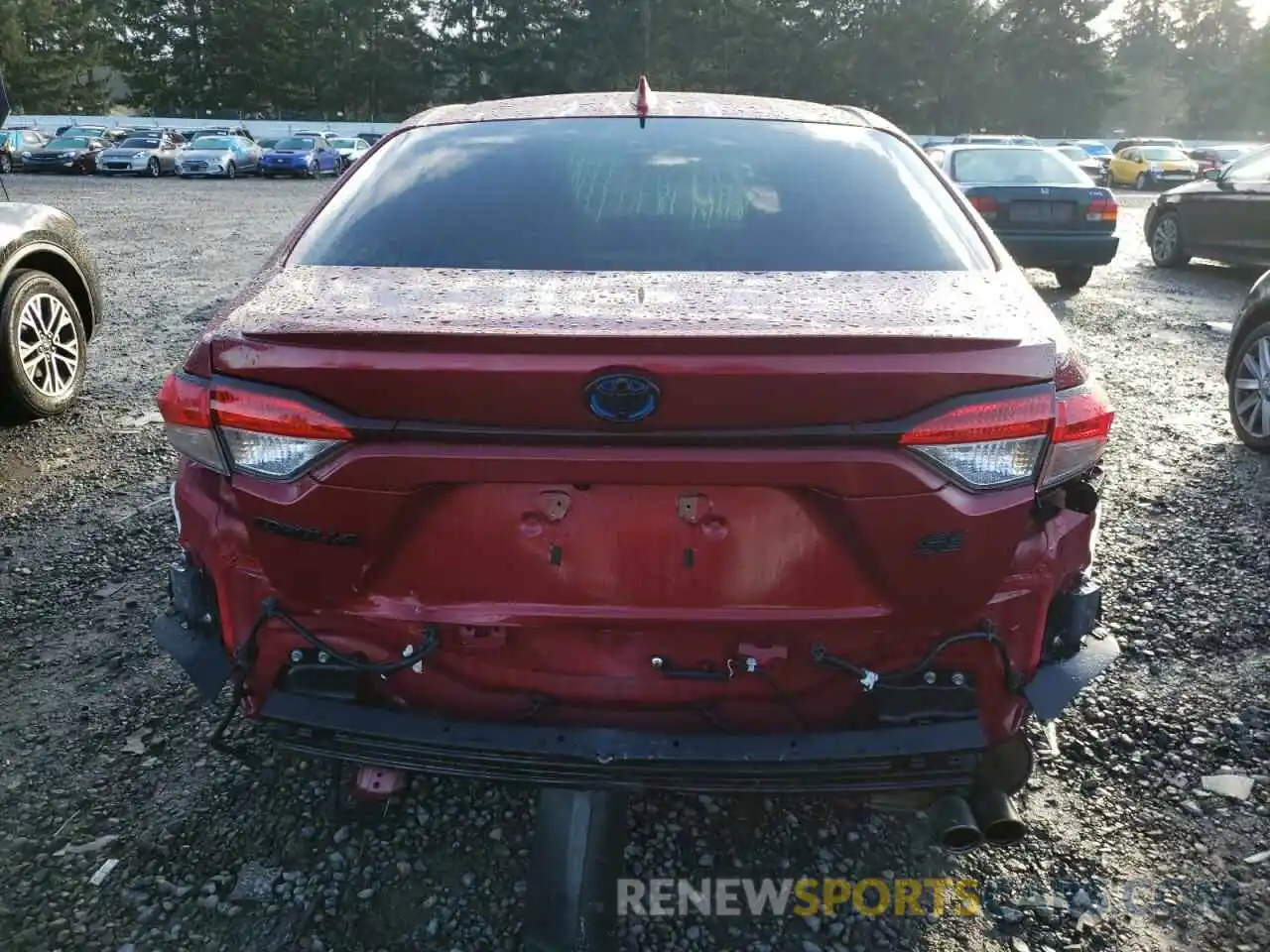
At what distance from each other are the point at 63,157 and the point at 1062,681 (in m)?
36.4

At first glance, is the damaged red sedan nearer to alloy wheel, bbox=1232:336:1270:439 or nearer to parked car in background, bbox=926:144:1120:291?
alloy wheel, bbox=1232:336:1270:439

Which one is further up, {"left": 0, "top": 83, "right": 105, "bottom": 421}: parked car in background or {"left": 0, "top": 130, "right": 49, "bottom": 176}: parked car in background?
{"left": 0, "top": 83, "right": 105, "bottom": 421}: parked car in background

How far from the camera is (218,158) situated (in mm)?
31516

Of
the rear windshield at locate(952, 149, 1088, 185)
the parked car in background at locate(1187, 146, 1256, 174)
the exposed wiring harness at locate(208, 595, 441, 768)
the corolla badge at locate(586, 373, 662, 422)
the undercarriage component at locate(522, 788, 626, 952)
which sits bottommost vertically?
the parked car in background at locate(1187, 146, 1256, 174)

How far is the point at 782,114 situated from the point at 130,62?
73.7m

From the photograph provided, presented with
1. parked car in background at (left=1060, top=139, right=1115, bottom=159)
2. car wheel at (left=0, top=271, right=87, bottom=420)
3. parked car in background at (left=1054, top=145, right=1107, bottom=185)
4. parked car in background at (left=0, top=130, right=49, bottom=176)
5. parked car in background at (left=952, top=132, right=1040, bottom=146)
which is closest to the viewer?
car wheel at (left=0, top=271, right=87, bottom=420)

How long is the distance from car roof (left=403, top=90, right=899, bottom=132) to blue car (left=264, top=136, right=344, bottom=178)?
33.0 m

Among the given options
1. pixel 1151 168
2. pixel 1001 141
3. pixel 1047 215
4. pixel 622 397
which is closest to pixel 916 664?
pixel 622 397

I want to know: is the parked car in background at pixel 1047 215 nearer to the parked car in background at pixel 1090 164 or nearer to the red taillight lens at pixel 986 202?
the red taillight lens at pixel 986 202

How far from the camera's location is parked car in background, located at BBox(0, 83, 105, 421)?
5348 millimetres

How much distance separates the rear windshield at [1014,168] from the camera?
10.1m

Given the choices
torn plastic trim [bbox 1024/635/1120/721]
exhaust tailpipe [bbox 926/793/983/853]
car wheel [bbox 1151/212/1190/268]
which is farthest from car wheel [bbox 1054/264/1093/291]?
exhaust tailpipe [bbox 926/793/983/853]

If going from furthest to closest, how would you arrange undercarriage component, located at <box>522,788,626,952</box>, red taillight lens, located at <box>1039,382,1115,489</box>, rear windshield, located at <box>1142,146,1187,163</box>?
rear windshield, located at <box>1142,146,1187,163</box>, undercarriage component, located at <box>522,788,626,952</box>, red taillight lens, located at <box>1039,382,1115,489</box>

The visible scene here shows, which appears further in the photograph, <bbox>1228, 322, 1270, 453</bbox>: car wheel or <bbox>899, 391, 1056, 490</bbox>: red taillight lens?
<bbox>1228, 322, 1270, 453</bbox>: car wheel
